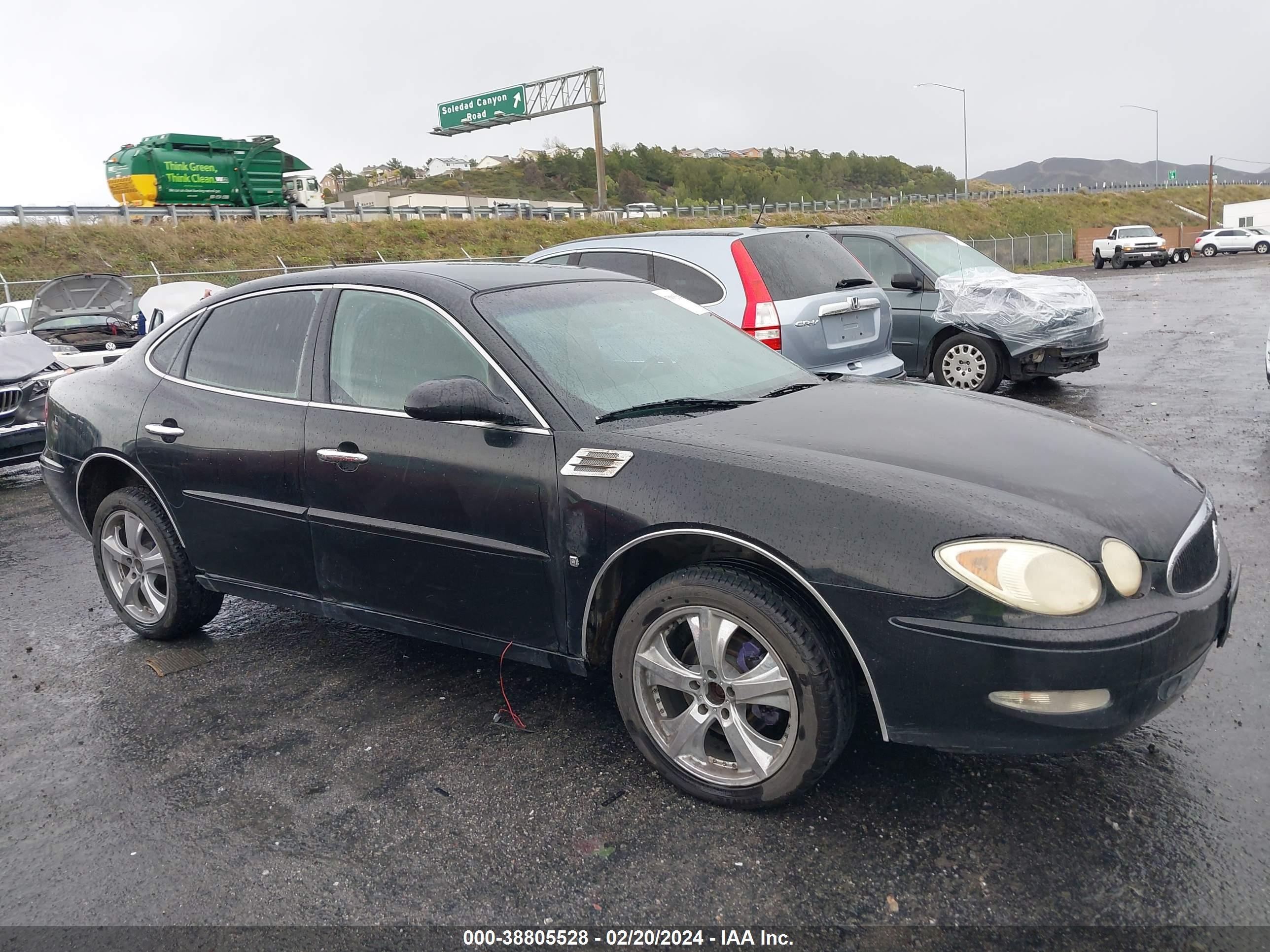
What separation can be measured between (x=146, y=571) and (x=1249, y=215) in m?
86.9

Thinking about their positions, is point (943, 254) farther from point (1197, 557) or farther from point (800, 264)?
point (1197, 557)

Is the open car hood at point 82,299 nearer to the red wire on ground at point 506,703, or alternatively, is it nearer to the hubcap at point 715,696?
the red wire on ground at point 506,703

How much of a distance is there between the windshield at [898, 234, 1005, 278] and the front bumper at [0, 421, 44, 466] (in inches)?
329

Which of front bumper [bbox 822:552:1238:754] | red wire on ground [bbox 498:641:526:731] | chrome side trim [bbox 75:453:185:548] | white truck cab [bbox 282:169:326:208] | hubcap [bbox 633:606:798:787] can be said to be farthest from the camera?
white truck cab [bbox 282:169:326:208]

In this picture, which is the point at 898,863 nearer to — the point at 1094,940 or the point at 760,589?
the point at 1094,940

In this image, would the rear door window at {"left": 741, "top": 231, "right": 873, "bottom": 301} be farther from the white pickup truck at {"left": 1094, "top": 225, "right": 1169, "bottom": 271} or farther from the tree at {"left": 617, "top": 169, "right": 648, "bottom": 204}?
the tree at {"left": 617, "top": 169, "right": 648, "bottom": 204}

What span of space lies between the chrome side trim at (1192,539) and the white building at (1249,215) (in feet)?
273

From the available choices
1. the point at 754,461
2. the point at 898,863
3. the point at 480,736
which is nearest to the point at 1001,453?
the point at 754,461

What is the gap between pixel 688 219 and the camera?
56125 mm

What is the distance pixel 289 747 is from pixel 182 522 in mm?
1354

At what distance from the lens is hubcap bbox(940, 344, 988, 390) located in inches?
395

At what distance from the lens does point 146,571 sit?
473 cm

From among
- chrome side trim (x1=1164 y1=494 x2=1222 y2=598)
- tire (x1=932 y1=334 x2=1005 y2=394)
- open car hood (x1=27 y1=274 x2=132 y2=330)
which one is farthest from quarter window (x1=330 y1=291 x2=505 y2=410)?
open car hood (x1=27 y1=274 x2=132 y2=330)

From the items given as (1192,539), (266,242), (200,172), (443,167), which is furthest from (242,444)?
(443,167)
